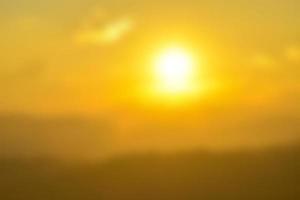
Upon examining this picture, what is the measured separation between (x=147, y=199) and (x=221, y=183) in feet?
1.21

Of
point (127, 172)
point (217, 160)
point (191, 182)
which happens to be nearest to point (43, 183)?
point (127, 172)

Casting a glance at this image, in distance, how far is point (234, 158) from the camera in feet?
6.84

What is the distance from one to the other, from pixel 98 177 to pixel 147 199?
261 mm

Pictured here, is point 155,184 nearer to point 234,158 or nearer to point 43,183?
point 234,158

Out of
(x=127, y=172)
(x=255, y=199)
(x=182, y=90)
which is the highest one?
(x=182, y=90)

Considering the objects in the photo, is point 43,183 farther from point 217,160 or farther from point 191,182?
point 217,160

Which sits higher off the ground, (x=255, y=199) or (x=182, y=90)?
(x=182, y=90)

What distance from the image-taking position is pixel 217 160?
209 cm

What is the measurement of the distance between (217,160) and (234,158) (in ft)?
0.27

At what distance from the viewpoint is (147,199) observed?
2076 millimetres

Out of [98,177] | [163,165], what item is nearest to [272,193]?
[163,165]

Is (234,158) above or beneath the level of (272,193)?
above

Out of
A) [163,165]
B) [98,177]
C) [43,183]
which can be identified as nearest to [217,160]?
[163,165]

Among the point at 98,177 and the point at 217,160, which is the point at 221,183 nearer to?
the point at 217,160
